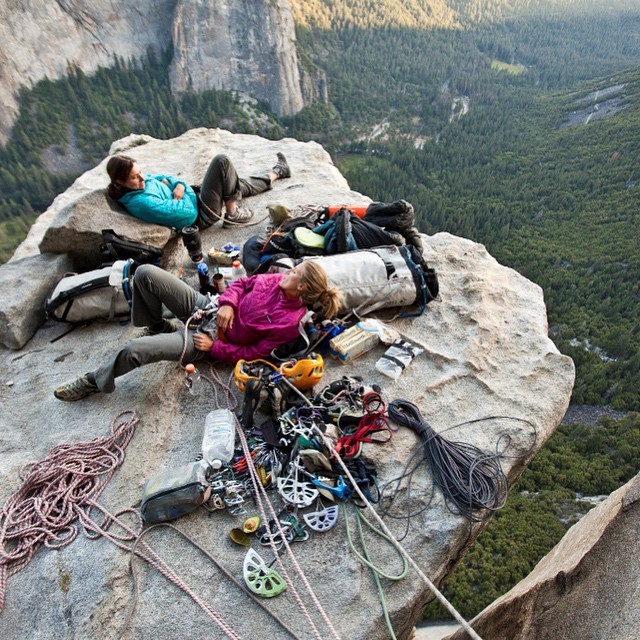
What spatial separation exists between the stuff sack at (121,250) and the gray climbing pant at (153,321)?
168 centimetres

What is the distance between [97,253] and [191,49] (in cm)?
11590

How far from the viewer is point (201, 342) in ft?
16.8

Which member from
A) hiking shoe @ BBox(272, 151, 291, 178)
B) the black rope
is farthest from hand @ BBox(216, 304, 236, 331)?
hiking shoe @ BBox(272, 151, 291, 178)

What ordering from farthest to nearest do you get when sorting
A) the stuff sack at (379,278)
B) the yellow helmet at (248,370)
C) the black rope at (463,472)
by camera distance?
the stuff sack at (379,278) < the yellow helmet at (248,370) < the black rope at (463,472)

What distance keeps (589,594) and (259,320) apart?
12.8ft

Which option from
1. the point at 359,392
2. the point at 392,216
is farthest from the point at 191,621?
the point at 392,216

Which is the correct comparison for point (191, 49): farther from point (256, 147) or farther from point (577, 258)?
point (256, 147)

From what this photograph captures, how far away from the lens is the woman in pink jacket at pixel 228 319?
4824 millimetres

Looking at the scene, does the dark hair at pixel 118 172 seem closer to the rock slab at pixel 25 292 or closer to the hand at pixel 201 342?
the rock slab at pixel 25 292

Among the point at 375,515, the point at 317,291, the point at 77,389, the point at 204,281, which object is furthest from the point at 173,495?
the point at 204,281

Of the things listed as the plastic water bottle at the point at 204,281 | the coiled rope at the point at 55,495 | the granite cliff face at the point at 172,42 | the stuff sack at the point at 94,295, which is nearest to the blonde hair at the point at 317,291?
the plastic water bottle at the point at 204,281

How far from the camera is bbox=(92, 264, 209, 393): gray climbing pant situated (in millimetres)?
4824

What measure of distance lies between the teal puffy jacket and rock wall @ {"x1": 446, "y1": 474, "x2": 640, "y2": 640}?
6654 mm

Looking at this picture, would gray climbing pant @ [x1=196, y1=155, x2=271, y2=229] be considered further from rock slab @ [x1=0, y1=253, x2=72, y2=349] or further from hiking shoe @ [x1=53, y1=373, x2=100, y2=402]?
hiking shoe @ [x1=53, y1=373, x2=100, y2=402]
